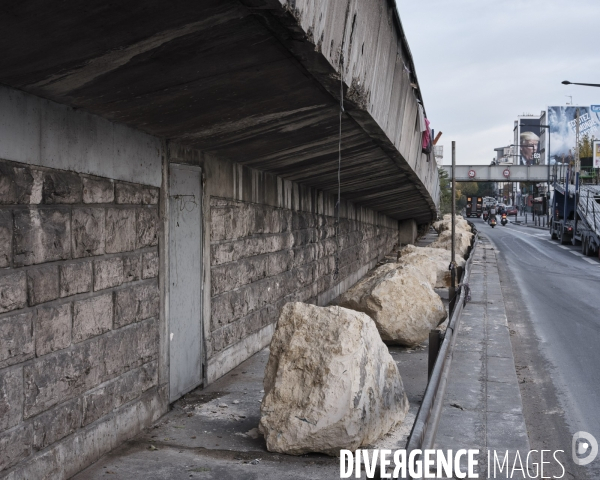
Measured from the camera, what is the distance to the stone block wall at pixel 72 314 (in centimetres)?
410

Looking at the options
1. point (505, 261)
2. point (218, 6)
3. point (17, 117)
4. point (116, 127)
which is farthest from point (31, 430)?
point (505, 261)

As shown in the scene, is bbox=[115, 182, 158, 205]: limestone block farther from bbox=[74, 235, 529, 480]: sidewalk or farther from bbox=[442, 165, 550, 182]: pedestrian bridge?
bbox=[442, 165, 550, 182]: pedestrian bridge

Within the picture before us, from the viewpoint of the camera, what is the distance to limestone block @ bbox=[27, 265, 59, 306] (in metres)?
4.26

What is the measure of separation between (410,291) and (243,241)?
101 inches

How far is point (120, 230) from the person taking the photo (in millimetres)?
5410

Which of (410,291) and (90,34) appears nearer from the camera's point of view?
(90,34)

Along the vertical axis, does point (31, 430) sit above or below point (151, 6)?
below

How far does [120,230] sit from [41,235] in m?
1.07

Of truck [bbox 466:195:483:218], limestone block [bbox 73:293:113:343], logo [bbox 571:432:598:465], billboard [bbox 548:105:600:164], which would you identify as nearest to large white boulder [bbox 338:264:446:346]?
logo [bbox 571:432:598:465]

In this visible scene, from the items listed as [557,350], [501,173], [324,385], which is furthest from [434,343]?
[501,173]

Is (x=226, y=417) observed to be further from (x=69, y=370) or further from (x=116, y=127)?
(x=116, y=127)

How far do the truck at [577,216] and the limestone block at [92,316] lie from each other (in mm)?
27990

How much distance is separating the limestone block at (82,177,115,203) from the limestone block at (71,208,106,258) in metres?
0.08

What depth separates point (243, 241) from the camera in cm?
836
